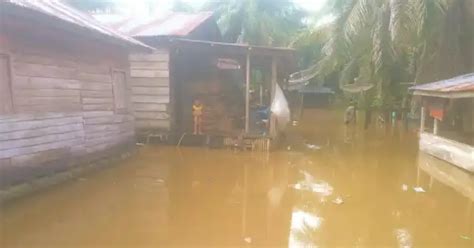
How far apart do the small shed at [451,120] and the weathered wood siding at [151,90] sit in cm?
807

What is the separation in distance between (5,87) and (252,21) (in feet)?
59.8

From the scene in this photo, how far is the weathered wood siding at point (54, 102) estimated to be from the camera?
670 cm

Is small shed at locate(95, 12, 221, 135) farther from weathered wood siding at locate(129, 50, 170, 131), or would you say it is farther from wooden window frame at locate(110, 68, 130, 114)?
wooden window frame at locate(110, 68, 130, 114)

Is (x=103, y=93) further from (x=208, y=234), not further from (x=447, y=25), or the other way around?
(x=447, y=25)

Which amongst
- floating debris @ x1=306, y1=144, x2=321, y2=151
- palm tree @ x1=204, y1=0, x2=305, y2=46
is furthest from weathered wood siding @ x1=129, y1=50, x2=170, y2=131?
palm tree @ x1=204, y1=0, x2=305, y2=46

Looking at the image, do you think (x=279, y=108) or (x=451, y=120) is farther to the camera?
(x=451, y=120)

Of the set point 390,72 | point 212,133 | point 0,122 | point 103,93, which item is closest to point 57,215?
point 0,122

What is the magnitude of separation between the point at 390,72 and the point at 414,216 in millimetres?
17592

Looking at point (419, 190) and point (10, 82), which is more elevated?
point (10, 82)

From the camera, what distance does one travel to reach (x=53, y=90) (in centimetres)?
780

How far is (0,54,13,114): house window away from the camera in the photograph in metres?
6.53

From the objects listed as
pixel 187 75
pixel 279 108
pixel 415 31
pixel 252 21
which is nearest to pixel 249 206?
pixel 279 108

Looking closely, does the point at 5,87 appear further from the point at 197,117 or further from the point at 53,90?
the point at 197,117

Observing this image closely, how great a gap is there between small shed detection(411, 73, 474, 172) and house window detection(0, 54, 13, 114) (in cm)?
942
